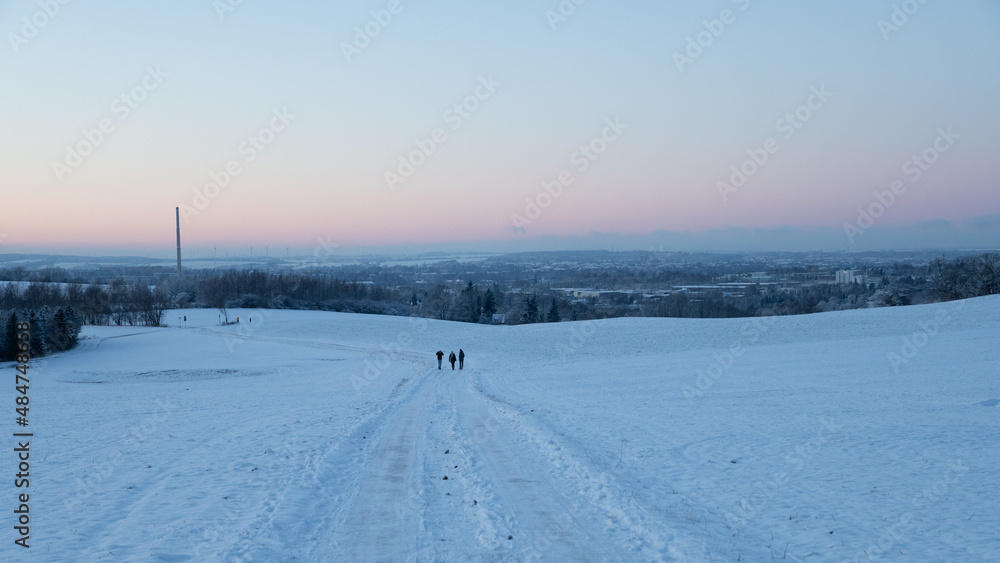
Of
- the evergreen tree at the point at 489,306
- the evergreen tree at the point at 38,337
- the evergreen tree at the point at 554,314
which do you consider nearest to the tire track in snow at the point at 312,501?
the evergreen tree at the point at 38,337

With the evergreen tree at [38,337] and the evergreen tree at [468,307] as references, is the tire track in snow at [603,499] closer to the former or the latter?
the evergreen tree at [38,337]

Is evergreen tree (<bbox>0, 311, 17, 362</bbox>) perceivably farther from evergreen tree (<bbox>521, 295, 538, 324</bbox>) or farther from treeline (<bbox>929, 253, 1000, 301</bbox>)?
treeline (<bbox>929, 253, 1000, 301</bbox>)

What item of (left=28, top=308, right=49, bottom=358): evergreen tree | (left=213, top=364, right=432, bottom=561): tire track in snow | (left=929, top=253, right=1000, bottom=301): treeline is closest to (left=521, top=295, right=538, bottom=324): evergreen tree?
(left=929, top=253, right=1000, bottom=301): treeline

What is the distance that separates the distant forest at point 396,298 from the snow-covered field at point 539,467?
44823 mm

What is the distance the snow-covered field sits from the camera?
24.0ft

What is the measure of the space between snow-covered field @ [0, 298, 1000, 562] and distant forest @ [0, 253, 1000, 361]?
44.8 metres

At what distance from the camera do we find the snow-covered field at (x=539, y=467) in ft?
24.0

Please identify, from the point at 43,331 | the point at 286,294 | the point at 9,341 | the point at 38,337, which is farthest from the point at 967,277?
the point at 286,294

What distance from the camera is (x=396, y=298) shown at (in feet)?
367

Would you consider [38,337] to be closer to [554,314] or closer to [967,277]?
[554,314]

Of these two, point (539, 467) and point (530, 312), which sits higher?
point (539, 467)

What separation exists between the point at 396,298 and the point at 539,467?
10307cm

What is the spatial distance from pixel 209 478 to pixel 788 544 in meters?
9.24

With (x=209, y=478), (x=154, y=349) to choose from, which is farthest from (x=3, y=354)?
(x=209, y=478)
